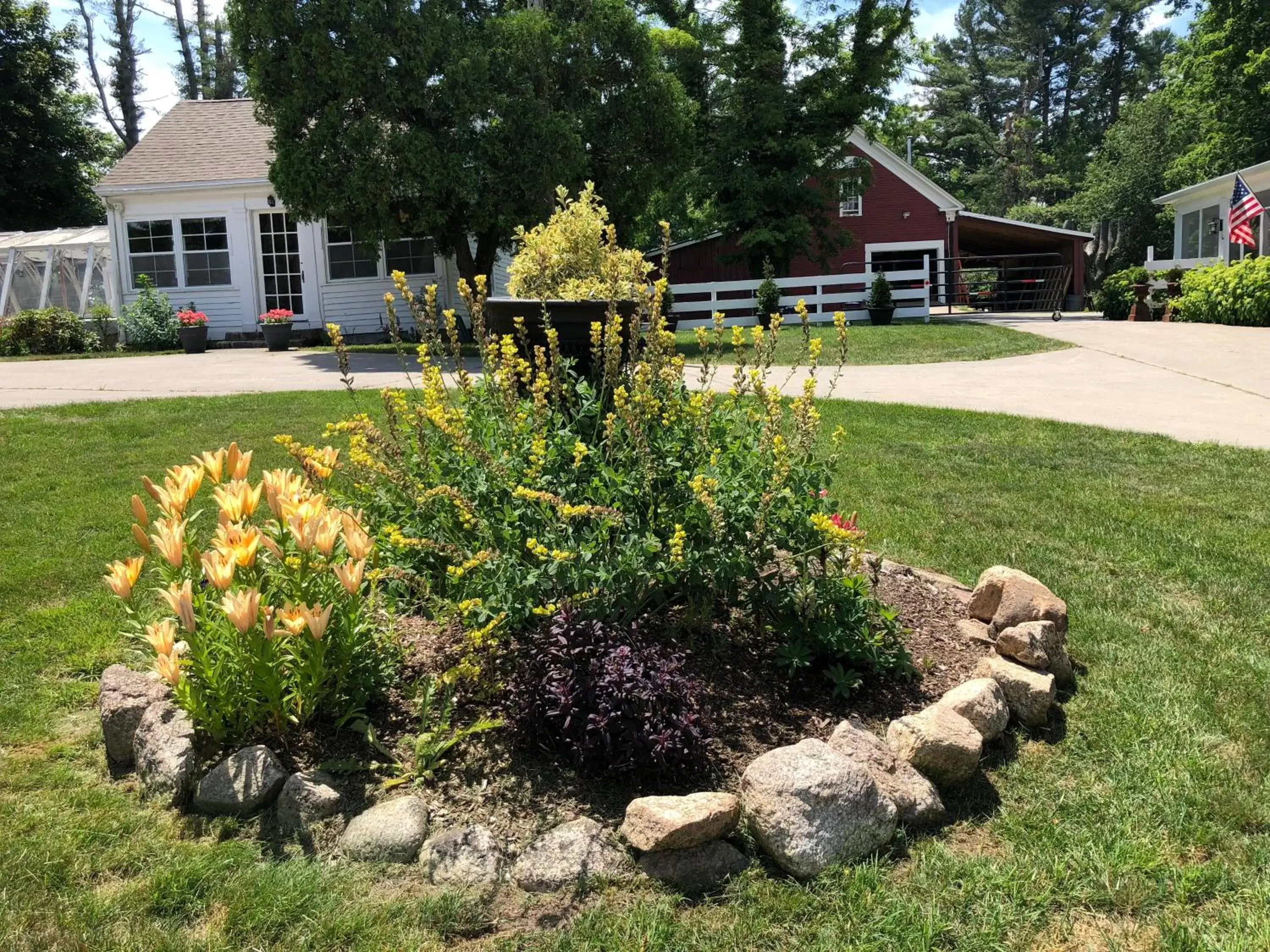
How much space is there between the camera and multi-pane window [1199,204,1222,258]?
27.3 meters

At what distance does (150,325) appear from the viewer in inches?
716

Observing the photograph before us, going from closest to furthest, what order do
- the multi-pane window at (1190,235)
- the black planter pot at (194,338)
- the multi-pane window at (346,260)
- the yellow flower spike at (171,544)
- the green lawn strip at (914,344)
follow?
1. the yellow flower spike at (171,544)
2. the green lawn strip at (914,344)
3. the black planter pot at (194,338)
4. the multi-pane window at (346,260)
5. the multi-pane window at (1190,235)

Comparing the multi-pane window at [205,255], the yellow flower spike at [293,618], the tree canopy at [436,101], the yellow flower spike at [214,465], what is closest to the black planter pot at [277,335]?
the tree canopy at [436,101]

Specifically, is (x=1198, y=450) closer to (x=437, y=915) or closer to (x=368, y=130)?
(x=437, y=915)

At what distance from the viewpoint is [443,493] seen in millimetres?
2961

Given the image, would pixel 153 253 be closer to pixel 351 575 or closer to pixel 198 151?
pixel 198 151

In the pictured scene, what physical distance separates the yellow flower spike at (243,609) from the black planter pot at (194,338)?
1658cm

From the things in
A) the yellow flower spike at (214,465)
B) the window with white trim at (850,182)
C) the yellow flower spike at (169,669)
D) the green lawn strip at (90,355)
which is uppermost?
the window with white trim at (850,182)

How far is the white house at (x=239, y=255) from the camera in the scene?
19.2 meters

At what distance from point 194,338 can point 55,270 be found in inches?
268

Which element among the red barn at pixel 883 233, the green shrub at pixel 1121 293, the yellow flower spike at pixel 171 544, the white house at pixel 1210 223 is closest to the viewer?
the yellow flower spike at pixel 171 544

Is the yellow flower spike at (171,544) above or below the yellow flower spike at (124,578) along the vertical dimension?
above

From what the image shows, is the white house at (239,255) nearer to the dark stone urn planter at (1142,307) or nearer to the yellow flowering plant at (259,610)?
the dark stone urn planter at (1142,307)

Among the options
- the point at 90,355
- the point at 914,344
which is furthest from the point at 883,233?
the point at 90,355
